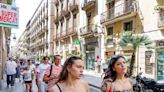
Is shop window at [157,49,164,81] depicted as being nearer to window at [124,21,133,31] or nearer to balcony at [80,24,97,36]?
window at [124,21,133,31]

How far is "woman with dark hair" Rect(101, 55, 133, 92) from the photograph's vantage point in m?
3.79

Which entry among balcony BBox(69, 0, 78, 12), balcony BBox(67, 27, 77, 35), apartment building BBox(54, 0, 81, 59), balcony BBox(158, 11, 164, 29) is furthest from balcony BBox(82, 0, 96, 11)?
balcony BBox(158, 11, 164, 29)

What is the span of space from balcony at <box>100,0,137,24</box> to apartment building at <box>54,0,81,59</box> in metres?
11.4

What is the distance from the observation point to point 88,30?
36156 mm

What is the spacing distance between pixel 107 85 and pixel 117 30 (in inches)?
948

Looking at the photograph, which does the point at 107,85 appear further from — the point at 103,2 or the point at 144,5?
the point at 103,2

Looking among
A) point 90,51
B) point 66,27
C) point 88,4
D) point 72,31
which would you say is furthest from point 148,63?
point 66,27

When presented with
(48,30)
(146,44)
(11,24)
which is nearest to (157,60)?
(146,44)

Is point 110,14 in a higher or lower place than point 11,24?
higher

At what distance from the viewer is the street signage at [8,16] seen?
7581 mm

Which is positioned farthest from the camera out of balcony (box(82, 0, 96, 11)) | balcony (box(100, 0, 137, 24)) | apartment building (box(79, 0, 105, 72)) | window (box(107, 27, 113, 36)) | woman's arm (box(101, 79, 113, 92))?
balcony (box(82, 0, 96, 11))

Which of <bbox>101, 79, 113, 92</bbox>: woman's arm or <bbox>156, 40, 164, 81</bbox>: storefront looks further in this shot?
<bbox>156, 40, 164, 81</bbox>: storefront

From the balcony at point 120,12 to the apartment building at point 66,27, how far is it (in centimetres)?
1136

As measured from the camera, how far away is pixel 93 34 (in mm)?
33781
